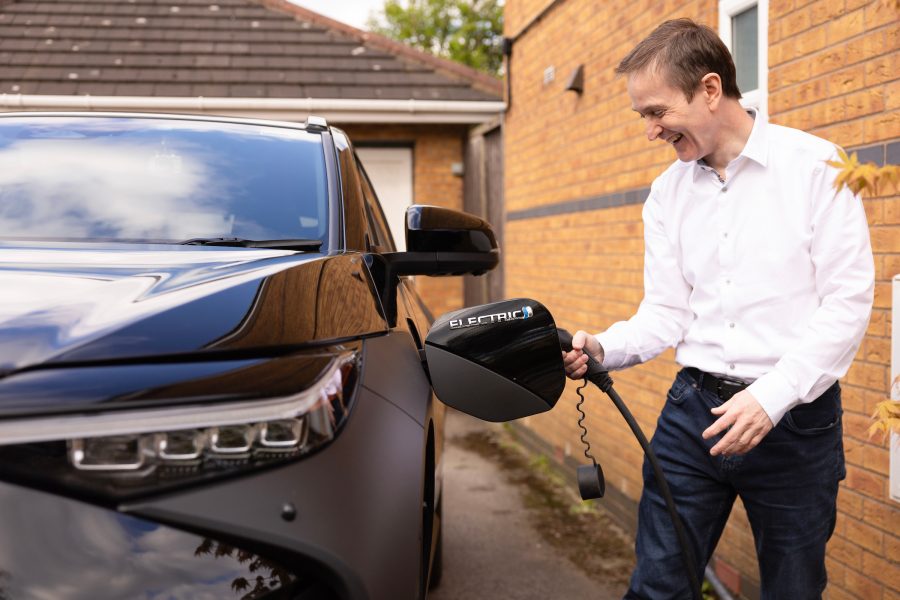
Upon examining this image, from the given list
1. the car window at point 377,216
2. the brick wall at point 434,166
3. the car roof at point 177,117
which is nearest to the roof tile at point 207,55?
the brick wall at point 434,166

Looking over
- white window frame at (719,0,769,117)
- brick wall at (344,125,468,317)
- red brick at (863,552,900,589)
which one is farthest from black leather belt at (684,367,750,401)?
brick wall at (344,125,468,317)

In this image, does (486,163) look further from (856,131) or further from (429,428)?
(429,428)

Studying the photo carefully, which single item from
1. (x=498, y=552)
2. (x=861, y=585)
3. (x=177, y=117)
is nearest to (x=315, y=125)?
(x=177, y=117)

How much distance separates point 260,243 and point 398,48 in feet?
27.1

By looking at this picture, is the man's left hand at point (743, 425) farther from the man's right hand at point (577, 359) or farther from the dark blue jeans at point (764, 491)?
the man's right hand at point (577, 359)

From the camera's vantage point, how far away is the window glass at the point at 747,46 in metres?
3.68

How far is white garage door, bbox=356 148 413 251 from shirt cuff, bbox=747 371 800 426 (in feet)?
25.9

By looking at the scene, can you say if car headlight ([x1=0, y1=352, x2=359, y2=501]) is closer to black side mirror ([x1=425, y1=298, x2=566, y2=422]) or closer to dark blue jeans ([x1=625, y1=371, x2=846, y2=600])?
black side mirror ([x1=425, y1=298, x2=566, y2=422])

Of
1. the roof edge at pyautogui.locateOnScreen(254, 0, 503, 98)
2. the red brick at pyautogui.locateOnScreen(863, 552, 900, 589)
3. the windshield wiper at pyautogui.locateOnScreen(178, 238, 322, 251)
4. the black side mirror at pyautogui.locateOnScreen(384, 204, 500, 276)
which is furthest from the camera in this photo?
the roof edge at pyautogui.locateOnScreen(254, 0, 503, 98)

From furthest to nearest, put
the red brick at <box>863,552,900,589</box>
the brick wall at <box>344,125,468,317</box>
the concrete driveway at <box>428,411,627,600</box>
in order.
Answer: the brick wall at <box>344,125,468,317</box>
the concrete driveway at <box>428,411,627,600</box>
the red brick at <box>863,552,900,589</box>

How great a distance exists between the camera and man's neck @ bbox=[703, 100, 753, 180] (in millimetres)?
2141

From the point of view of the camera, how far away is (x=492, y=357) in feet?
5.92

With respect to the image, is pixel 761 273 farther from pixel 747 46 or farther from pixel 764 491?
pixel 747 46

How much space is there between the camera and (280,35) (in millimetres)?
10102
